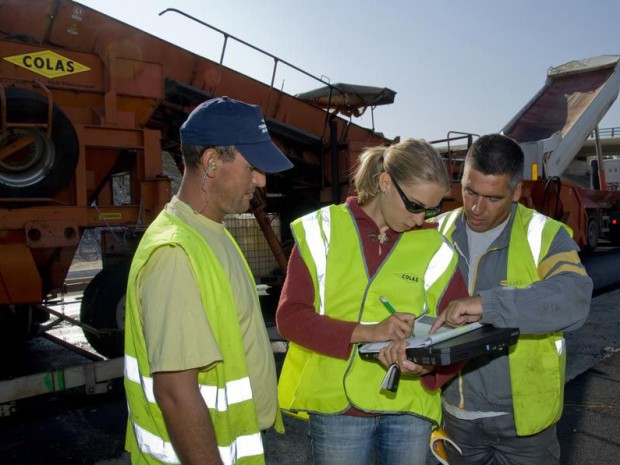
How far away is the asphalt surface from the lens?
399 centimetres

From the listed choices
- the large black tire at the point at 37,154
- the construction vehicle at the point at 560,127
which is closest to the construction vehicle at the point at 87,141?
the large black tire at the point at 37,154

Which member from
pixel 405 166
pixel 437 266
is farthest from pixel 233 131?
pixel 437 266

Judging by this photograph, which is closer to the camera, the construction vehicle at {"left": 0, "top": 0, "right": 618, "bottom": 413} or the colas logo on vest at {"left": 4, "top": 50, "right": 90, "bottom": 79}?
the construction vehicle at {"left": 0, "top": 0, "right": 618, "bottom": 413}

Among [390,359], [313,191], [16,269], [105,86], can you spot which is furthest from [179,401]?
[313,191]

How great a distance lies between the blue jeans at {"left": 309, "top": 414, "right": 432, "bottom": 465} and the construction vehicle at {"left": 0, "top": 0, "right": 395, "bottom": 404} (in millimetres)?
2896

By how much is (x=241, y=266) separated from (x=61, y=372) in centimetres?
304

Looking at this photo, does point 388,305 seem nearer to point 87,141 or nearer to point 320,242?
point 320,242

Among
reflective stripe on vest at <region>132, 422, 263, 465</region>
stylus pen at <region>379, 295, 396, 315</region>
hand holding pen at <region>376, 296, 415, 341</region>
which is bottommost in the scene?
reflective stripe on vest at <region>132, 422, 263, 465</region>

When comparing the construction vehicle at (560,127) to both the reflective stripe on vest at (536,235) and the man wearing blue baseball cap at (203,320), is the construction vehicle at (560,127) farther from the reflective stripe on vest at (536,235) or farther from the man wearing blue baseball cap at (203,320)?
the man wearing blue baseball cap at (203,320)

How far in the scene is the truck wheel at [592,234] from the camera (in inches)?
640

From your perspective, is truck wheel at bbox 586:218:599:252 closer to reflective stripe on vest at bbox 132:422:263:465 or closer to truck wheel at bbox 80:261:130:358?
truck wheel at bbox 80:261:130:358

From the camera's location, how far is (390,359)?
1.89 meters

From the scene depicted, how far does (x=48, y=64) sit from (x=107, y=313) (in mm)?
2295

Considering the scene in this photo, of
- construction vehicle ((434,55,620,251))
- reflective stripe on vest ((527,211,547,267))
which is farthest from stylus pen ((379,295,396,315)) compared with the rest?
construction vehicle ((434,55,620,251))
